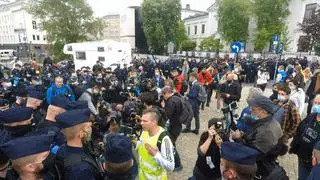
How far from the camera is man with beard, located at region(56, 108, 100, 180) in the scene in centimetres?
221

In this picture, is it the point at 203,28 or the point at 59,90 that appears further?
the point at 203,28

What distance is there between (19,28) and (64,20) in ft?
126

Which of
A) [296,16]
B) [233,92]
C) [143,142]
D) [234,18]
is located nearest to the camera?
[143,142]

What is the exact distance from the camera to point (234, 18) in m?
43.8

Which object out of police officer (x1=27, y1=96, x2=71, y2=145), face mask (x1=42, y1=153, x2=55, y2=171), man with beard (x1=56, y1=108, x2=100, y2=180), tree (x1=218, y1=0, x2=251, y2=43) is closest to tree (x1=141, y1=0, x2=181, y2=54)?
tree (x1=218, y1=0, x2=251, y2=43)

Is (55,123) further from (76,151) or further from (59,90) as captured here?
(59,90)

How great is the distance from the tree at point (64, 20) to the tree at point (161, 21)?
368 inches

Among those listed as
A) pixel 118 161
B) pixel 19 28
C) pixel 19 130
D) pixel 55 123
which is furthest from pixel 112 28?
pixel 118 161

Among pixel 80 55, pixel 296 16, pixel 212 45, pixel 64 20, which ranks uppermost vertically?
pixel 296 16

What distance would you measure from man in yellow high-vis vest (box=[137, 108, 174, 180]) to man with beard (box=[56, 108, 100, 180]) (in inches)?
35.4

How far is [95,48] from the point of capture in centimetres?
2206

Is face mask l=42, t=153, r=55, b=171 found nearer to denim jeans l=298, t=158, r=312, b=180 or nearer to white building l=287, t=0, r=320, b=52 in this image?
denim jeans l=298, t=158, r=312, b=180

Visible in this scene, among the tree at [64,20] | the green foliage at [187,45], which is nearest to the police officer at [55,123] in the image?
the tree at [64,20]

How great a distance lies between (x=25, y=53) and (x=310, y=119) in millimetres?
56658
